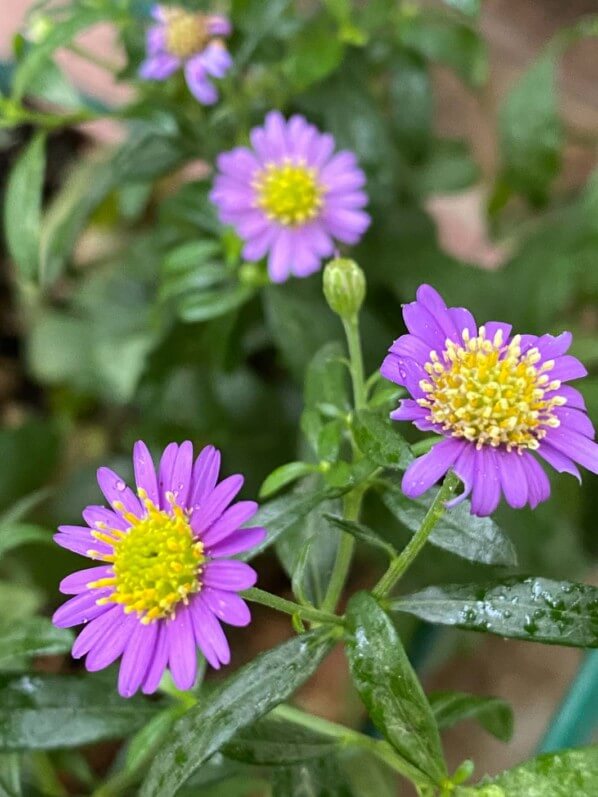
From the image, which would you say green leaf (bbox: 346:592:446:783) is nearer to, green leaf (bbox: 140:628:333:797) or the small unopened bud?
green leaf (bbox: 140:628:333:797)

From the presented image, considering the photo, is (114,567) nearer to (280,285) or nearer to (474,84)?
(280,285)

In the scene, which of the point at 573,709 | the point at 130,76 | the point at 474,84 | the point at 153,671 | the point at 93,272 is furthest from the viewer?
the point at 93,272

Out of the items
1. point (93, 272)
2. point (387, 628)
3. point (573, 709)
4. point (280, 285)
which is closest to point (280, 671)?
point (387, 628)

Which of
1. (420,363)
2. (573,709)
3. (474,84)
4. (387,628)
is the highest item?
(474,84)

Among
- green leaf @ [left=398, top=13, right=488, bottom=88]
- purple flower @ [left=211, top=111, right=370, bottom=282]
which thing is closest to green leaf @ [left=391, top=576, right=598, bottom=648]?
purple flower @ [left=211, top=111, right=370, bottom=282]

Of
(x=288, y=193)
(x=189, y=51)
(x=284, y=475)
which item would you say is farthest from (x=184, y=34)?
(x=284, y=475)

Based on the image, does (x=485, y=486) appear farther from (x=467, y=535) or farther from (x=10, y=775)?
(x=10, y=775)

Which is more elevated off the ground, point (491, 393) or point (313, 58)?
point (313, 58)
